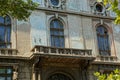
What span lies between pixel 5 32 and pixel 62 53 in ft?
14.4

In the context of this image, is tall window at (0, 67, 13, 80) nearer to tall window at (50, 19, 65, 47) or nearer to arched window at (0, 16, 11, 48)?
arched window at (0, 16, 11, 48)

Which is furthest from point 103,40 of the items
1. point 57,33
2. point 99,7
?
point 57,33

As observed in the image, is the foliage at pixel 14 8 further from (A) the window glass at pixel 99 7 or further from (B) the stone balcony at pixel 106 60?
(A) the window glass at pixel 99 7

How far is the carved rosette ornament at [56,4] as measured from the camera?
2072 centimetres

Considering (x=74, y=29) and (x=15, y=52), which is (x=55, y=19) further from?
(x=15, y=52)

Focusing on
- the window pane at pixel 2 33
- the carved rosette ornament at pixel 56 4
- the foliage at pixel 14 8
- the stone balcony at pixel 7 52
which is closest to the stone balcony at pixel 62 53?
the stone balcony at pixel 7 52

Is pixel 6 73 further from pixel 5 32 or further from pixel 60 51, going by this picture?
pixel 60 51

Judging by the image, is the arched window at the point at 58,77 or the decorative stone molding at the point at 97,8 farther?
the decorative stone molding at the point at 97,8

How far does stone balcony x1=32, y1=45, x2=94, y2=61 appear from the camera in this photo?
17297mm

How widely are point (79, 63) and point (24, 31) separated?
187 inches

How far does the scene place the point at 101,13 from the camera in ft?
74.4

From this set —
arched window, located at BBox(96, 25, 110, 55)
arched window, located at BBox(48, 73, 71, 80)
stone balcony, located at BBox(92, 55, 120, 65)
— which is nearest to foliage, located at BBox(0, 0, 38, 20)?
arched window, located at BBox(48, 73, 71, 80)

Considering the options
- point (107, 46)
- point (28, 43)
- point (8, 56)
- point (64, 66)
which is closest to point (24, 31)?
point (28, 43)

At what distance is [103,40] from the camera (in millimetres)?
21734
